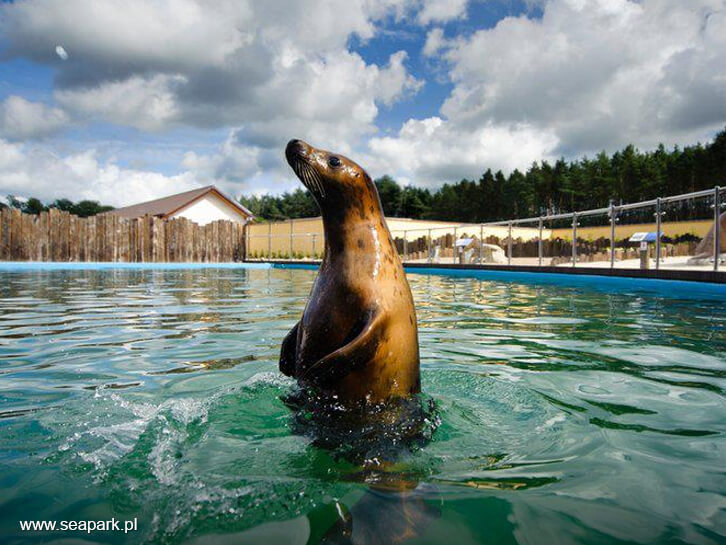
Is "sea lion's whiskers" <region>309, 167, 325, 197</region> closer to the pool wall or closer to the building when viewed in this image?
the pool wall

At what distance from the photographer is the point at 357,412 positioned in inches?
106

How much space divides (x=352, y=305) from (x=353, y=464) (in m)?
0.83

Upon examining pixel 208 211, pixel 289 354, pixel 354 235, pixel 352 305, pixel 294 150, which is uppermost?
pixel 208 211

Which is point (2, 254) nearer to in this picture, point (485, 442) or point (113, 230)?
point (113, 230)

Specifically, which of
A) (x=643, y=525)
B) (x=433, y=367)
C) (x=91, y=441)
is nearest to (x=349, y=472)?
(x=643, y=525)

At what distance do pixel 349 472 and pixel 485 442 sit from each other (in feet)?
2.62

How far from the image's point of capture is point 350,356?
2.48m

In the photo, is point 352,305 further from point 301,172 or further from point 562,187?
point 562,187

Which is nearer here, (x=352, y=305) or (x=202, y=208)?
(x=352, y=305)

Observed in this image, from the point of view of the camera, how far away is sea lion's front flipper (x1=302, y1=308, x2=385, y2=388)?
2482 millimetres

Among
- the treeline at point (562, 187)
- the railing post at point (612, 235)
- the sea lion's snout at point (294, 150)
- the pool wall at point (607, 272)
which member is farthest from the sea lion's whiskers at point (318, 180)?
the treeline at point (562, 187)

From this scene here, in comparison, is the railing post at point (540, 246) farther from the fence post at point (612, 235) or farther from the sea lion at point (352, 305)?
the sea lion at point (352, 305)

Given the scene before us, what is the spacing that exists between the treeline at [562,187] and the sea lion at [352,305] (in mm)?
52096

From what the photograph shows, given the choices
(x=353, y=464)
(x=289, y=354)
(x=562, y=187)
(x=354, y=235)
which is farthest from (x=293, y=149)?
(x=562, y=187)
